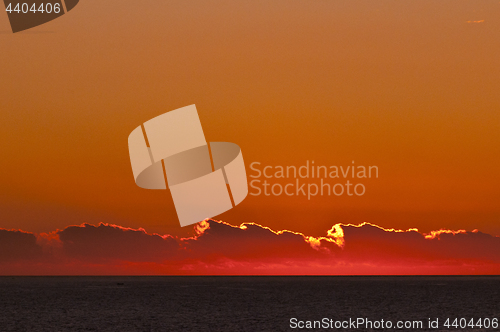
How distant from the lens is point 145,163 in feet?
151
